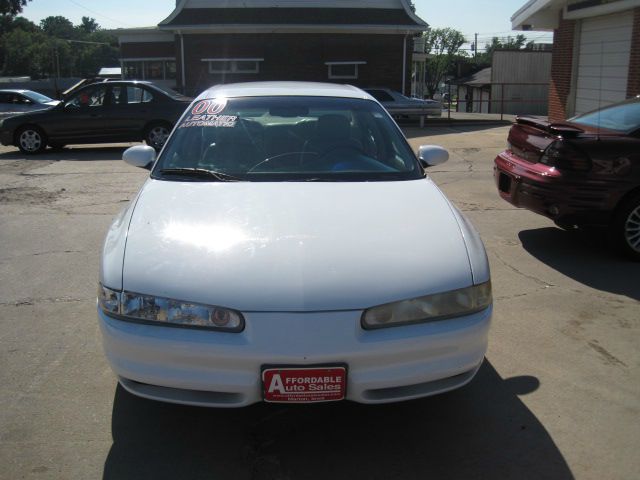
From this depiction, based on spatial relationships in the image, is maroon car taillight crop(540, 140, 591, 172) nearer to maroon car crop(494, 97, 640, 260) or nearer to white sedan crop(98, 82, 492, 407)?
maroon car crop(494, 97, 640, 260)

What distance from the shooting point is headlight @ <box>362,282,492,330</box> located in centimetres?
261

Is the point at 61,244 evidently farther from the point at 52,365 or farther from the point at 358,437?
the point at 358,437

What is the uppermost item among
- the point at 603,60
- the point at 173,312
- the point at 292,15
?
the point at 292,15

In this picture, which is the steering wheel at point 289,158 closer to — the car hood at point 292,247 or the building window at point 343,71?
the car hood at point 292,247

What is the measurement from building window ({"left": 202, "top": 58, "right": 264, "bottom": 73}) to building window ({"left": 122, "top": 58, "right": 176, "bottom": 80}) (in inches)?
266

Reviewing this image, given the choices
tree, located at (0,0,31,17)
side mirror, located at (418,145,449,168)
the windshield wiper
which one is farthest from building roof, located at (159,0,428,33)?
tree, located at (0,0,31,17)

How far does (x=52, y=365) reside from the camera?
364 centimetres

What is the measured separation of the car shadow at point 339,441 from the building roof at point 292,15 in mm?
21984

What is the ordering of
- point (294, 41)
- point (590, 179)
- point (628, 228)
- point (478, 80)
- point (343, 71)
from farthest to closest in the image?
point (478, 80) → point (343, 71) → point (294, 41) → point (628, 228) → point (590, 179)

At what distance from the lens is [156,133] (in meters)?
13.0

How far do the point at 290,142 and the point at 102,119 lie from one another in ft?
32.9

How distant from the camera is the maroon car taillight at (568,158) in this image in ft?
17.9

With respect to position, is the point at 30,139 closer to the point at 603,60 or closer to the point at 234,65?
the point at 603,60

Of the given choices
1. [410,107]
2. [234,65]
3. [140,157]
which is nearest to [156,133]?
[140,157]
